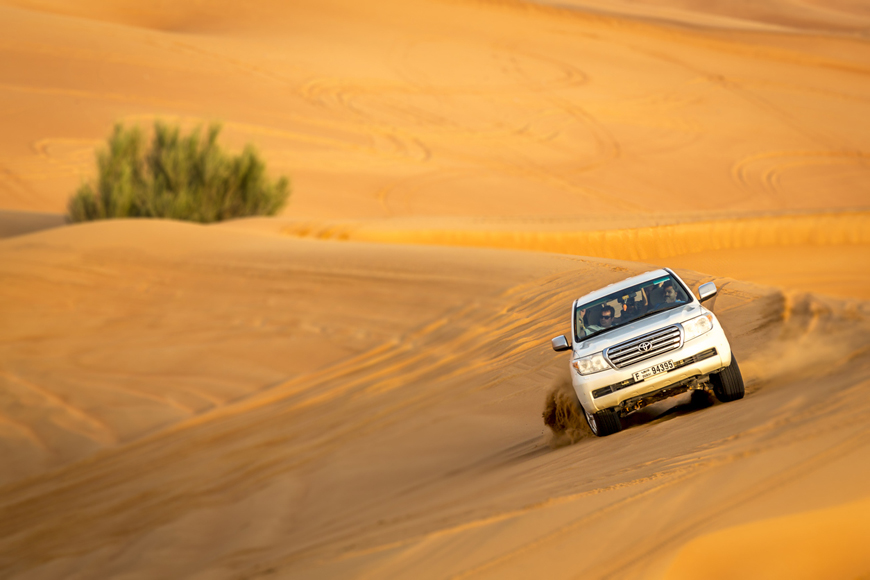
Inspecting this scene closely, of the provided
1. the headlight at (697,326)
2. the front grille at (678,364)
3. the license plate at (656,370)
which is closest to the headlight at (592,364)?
the front grille at (678,364)

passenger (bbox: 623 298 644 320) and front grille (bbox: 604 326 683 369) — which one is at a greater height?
passenger (bbox: 623 298 644 320)

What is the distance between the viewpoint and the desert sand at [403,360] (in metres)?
4.30

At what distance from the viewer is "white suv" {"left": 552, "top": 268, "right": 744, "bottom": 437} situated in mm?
6207

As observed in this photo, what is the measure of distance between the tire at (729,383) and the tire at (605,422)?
81 cm

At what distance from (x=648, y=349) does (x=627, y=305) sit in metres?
0.98

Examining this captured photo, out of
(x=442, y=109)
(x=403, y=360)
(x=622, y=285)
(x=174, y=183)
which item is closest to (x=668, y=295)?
(x=622, y=285)

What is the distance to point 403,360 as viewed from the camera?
30.9 ft

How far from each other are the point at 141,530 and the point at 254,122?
22539 millimetres

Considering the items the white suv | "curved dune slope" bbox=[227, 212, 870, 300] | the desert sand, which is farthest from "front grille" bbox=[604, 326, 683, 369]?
"curved dune slope" bbox=[227, 212, 870, 300]

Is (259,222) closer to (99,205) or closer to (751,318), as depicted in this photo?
(99,205)

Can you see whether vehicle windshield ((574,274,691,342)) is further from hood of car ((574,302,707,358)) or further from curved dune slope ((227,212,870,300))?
curved dune slope ((227,212,870,300))

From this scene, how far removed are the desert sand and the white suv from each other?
26 centimetres

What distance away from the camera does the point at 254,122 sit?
27375 mm

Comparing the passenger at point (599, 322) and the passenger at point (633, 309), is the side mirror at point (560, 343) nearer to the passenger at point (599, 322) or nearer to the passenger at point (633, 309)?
the passenger at point (599, 322)
